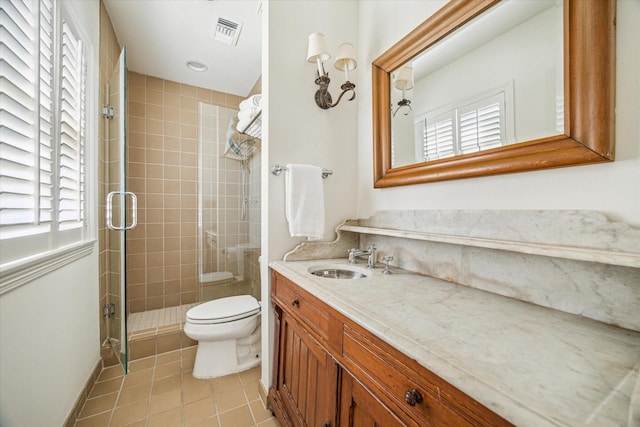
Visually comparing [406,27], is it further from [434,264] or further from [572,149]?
[434,264]

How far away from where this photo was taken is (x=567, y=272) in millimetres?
750

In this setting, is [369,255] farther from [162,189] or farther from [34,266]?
[162,189]

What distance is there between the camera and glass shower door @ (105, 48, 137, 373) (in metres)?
1.50

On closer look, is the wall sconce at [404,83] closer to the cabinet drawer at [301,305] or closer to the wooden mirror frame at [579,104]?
the wooden mirror frame at [579,104]

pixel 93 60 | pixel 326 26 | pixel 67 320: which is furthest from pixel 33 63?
pixel 326 26

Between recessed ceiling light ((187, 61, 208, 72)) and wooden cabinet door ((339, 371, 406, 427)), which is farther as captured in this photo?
recessed ceiling light ((187, 61, 208, 72))

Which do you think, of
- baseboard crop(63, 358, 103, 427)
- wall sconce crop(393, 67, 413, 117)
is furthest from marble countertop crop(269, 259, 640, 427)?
baseboard crop(63, 358, 103, 427)

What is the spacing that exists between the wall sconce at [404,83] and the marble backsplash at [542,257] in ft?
1.88

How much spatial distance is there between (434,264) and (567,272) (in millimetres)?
439

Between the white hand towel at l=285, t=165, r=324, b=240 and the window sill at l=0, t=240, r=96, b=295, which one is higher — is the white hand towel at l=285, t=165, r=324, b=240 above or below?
above

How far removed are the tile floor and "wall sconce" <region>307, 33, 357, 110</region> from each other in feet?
5.97

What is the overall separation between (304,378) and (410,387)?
65 cm

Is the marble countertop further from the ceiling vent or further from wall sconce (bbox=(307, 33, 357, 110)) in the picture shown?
the ceiling vent

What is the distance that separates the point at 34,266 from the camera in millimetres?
986
